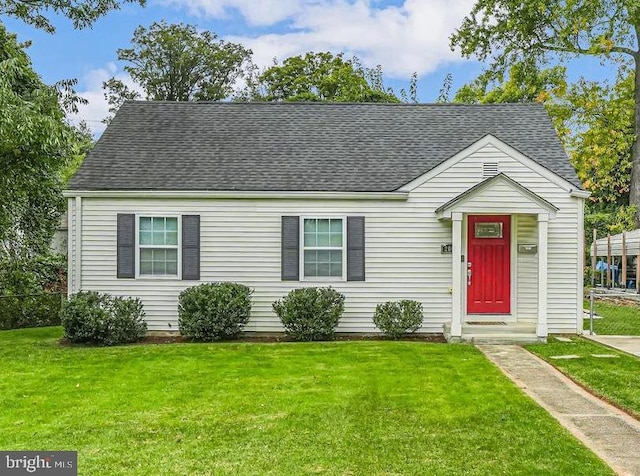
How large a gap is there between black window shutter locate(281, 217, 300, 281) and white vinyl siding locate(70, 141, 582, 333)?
0.14 m

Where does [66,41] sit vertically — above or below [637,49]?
below

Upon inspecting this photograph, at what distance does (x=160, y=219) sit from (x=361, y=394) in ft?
21.9

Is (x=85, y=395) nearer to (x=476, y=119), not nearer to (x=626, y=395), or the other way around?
(x=626, y=395)

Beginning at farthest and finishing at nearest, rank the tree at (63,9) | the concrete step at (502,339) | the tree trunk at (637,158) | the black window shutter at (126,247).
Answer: the tree trunk at (637,158) < the tree at (63,9) < the black window shutter at (126,247) < the concrete step at (502,339)

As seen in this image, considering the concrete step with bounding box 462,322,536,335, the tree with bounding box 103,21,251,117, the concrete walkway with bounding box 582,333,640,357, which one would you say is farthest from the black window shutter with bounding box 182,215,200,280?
the tree with bounding box 103,21,251,117

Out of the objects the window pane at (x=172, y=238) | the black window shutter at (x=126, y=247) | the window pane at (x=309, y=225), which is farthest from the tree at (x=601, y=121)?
the black window shutter at (x=126, y=247)

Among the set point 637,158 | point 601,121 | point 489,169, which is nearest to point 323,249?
point 489,169

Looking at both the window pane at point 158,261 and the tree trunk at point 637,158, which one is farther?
the tree trunk at point 637,158

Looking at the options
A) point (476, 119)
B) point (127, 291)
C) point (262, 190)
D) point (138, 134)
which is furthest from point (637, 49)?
point (127, 291)

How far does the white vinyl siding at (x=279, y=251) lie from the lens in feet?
39.4

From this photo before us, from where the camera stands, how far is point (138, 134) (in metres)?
13.6

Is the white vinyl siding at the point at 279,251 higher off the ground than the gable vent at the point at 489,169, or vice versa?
the gable vent at the point at 489,169

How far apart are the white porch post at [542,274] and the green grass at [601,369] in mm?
348

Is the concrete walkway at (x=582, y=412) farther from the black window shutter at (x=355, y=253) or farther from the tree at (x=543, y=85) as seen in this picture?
the tree at (x=543, y=85)
